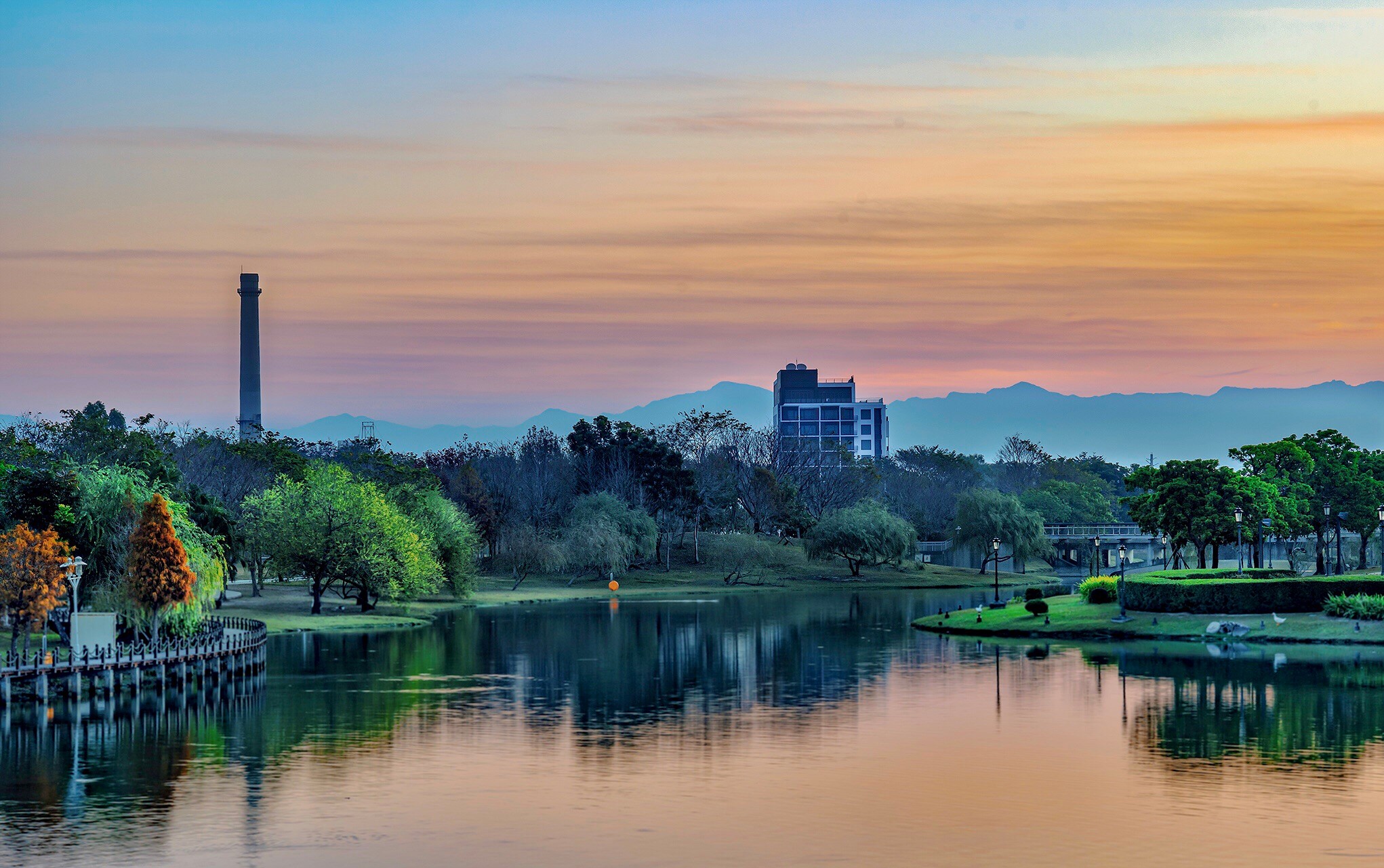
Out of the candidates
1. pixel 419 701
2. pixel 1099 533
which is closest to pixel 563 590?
pixel 1099 533

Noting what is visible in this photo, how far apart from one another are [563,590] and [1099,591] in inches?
2266

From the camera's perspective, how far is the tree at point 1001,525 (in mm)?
153000

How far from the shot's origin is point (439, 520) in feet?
377

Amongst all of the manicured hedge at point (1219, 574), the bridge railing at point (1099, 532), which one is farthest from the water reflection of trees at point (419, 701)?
the bridge railing at point (1099, 532)

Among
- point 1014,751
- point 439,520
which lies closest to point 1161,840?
point 1014,751

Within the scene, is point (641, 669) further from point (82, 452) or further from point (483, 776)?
point (82, 452)

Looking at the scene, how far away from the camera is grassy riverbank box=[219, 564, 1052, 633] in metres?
98.7

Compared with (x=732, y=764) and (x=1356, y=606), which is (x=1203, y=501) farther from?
(x=732, y=764)

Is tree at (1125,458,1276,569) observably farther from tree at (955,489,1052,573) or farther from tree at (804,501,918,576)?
tree at (955,489,1052,573)

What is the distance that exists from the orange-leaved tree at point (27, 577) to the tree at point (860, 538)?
93.9m

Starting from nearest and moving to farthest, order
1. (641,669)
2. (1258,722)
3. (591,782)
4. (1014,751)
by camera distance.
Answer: (591,782), (1014,751), (1258,722), (641,669)

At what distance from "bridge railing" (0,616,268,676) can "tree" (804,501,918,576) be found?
80427 mm

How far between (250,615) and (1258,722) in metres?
66.8

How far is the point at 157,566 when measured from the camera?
221 ft
